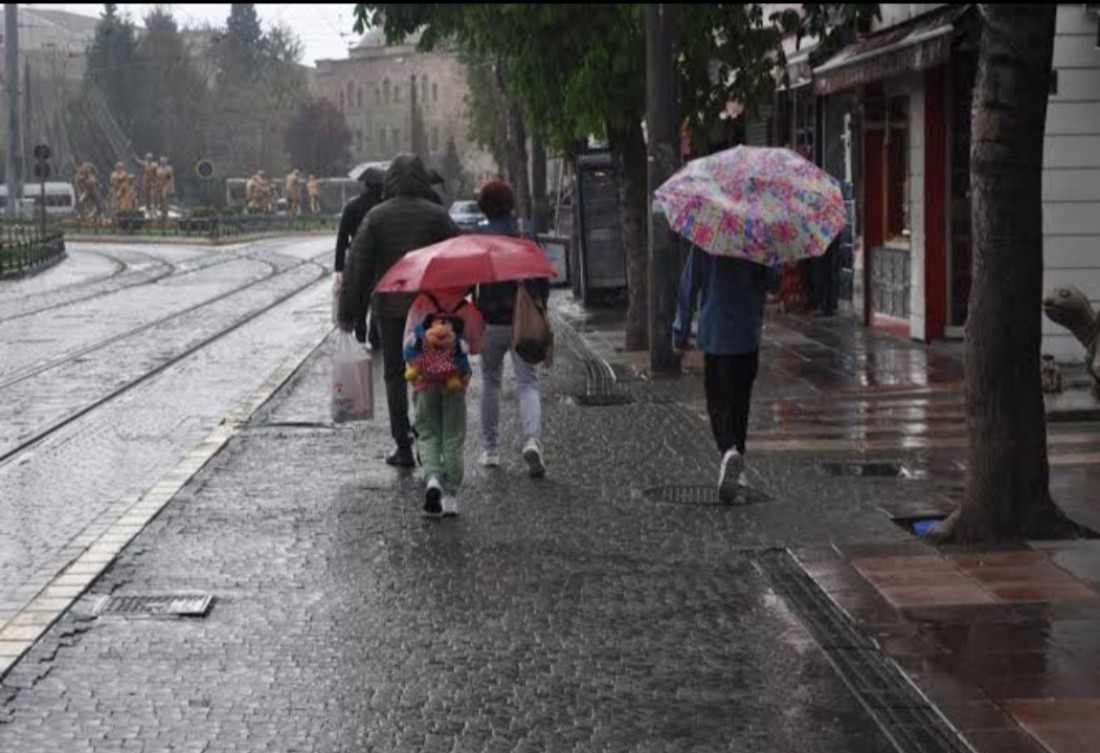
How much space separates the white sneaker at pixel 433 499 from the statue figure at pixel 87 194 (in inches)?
2985

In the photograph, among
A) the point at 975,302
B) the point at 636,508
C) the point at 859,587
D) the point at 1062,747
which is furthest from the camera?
the point at 636,508

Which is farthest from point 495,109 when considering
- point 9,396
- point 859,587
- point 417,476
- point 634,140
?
point 859,587

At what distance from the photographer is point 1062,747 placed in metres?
5.88

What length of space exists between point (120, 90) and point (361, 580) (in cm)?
9435

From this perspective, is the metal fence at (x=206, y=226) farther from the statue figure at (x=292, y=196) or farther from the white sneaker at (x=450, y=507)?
the white sneaker at (x=450, y=507)

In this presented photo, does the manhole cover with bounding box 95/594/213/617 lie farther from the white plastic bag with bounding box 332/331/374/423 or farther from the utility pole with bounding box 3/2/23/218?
the utility pole with bounding box 3/2/23/218

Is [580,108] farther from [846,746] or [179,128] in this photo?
[179,128]

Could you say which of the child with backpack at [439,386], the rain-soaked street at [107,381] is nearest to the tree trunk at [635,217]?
the rain-soaked street at [107,381]

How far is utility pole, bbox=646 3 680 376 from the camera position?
57.1 ft

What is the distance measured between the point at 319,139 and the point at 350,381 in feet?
350

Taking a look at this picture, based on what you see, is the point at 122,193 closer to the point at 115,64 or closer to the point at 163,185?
the point at 163,185

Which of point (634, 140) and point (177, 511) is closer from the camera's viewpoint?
point (177, 511)

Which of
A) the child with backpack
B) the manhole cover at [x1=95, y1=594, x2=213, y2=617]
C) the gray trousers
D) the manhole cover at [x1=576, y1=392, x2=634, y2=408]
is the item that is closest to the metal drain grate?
Result: the child with backpack

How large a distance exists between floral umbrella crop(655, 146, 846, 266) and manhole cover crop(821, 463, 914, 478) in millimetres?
1543
